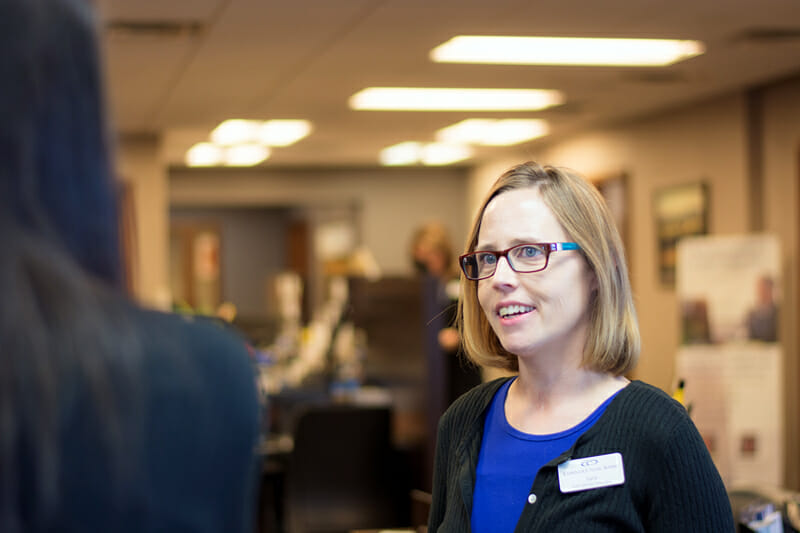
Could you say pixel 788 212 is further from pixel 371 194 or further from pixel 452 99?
pixel 371 194

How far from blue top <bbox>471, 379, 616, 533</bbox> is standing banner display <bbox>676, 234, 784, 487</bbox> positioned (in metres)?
5.08

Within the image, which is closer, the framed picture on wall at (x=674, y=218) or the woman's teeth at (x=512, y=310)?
the woman's teeth at (x=512, y=310)

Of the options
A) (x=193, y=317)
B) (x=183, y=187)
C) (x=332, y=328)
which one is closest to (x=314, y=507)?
(x=332, y=328)

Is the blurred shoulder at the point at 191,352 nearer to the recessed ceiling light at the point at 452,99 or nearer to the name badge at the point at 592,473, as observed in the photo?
the name badge at the point at 592,473

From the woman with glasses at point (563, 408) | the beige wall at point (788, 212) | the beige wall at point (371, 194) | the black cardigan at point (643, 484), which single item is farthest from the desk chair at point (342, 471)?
the beige wall at point (371, 194)

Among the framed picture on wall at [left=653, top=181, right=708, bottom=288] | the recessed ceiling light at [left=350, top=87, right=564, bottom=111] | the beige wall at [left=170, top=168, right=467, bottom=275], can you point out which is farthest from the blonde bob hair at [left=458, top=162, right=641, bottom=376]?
the beige wall at [left=170, top=168, right=467, bottom=275]

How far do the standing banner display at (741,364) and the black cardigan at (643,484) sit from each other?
5.11 m

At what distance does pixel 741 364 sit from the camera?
253 inches

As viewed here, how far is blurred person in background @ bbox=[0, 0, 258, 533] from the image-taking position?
0.52 metres

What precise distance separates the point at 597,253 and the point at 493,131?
777cm

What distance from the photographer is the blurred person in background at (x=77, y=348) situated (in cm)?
52

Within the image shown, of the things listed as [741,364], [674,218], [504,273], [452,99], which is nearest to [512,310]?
[504,273]

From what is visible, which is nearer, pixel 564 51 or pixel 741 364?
pixel 564 51

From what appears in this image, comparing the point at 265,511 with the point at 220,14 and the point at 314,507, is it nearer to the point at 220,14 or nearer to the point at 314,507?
the point at 314,507
